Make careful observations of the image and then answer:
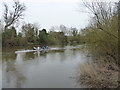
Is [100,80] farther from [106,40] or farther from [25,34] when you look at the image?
[25,34]

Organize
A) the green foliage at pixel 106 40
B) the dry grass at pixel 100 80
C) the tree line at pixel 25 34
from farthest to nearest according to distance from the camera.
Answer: the tree line at pixel 25 34
the green foliage at pixel 106 40
the dry grass at pixel 100 80

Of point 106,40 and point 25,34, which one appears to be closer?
point 106,40

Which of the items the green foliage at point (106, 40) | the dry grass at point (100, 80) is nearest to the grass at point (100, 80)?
the dry grass at point (100, 80)

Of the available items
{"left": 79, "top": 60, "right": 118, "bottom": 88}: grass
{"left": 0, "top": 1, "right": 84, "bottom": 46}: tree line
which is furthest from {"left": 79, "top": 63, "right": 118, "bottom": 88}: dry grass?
{"left": 0, "top": 1, "right": 84, "bottom": 46}: tree line

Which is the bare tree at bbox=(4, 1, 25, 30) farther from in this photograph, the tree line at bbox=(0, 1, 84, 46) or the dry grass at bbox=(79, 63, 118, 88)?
the dry grass at bbox=(79, 63, 118, 88)

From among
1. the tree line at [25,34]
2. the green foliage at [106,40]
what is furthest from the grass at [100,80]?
the tree line at [25,34]

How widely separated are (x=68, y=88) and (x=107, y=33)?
10.2ft

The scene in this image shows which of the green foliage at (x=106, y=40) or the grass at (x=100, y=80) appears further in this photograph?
the green foliage at (x=106, y=40)

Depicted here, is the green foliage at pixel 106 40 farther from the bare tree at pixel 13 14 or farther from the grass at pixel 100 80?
the bare tree at pixel 13 14

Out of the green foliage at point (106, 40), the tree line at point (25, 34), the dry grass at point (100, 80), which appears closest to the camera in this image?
the dry grass at point (100, 80)

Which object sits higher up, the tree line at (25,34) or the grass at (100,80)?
the tree line at (25,34)

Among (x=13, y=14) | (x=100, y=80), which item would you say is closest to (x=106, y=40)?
(x=100, y=80)

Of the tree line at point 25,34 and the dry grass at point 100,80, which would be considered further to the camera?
the tree line at point 25,34

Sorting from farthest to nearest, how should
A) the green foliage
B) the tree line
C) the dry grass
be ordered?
1. the tree line
2. the green foliage
3. the dry grass
